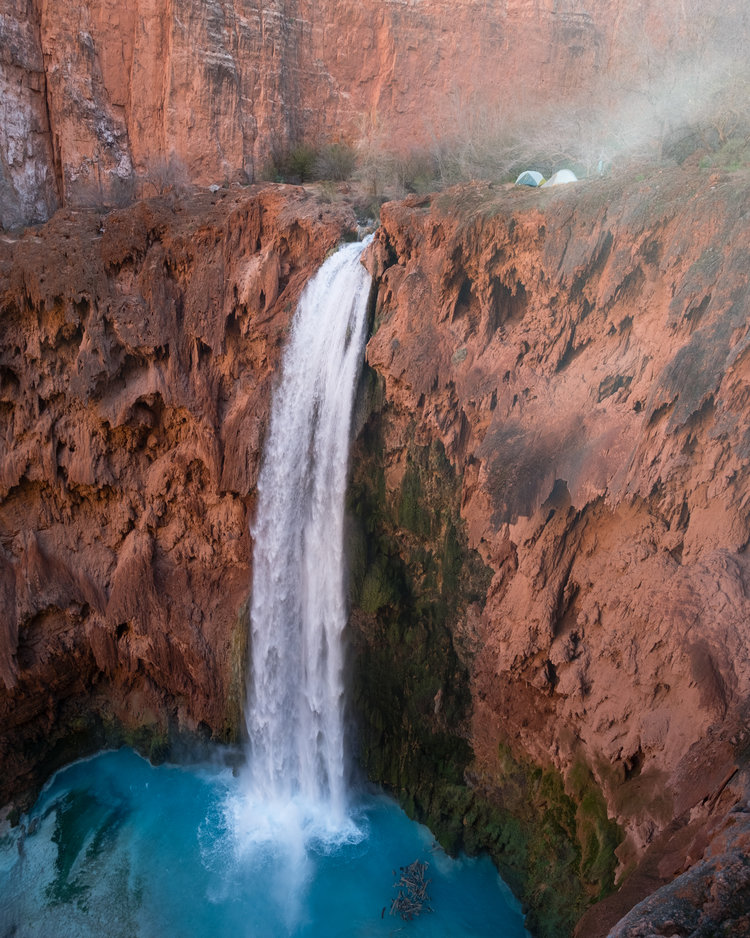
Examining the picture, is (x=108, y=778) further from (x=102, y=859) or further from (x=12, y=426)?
(x=12, y=426)

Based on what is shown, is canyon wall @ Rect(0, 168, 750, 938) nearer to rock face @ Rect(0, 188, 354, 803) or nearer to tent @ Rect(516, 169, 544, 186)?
rock face @ Rect(0, 188, 354, 803)

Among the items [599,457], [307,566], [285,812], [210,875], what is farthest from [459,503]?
[210,875]

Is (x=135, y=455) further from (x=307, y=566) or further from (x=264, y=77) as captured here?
(x=264, y=77)

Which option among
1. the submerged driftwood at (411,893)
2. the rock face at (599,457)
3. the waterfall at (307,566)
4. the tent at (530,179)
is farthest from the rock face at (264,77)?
the submerged driftwood at (411,893)

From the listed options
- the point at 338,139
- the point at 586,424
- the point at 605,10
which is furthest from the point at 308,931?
the point at 605,10

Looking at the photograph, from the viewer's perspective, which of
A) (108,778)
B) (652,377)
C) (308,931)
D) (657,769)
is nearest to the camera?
(657,769)

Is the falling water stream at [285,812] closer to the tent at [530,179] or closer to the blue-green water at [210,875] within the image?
the blue-green water at [210,875]
